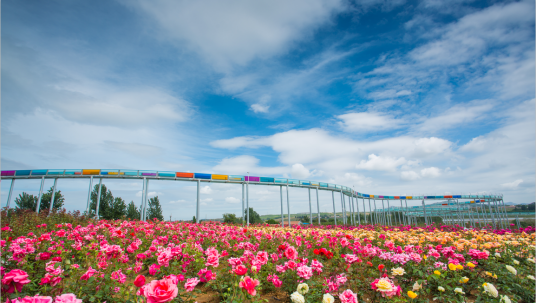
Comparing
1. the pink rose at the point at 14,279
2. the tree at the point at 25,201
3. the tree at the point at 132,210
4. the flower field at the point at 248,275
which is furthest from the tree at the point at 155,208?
the pink rose at the point at 14,279

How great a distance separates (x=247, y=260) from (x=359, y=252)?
225 centimetres

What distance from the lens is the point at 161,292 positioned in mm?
1853

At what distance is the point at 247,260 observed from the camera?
3.60 meters

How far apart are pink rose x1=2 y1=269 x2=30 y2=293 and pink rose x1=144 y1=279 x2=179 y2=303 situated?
1.30m

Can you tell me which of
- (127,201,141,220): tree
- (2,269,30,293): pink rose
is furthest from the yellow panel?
(2,269,30,293): pink rose

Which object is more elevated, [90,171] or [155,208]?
[90,171]

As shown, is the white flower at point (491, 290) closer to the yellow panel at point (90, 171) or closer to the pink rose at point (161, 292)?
the pink rose at point (161, 292)

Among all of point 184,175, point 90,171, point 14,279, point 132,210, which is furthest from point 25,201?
point 14,279

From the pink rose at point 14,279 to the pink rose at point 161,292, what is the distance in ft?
4.26

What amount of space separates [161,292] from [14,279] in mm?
1500

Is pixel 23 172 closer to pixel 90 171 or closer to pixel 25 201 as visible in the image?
pixel 90 171

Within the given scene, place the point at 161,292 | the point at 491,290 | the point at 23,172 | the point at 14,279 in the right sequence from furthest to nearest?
the point at 23,172
the point at 491,290
the point at 14,279
the point at 161,292

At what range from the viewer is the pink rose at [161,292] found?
183cm

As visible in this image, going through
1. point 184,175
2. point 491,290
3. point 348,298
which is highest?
point 184,175
